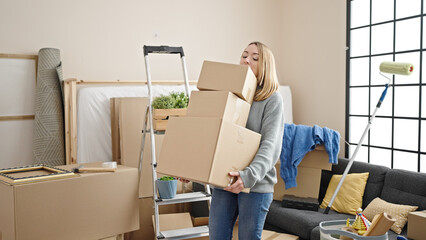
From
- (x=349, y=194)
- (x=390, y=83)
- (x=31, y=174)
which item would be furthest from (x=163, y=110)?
(x=390, y=83)

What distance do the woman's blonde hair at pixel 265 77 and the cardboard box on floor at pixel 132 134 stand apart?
1.57 meters

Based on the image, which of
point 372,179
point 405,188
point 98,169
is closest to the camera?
point 98,169

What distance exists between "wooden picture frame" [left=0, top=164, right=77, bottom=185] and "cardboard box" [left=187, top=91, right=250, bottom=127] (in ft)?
3.41

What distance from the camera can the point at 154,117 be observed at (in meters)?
3.08

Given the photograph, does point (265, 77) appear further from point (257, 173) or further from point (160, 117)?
point (160, 117)

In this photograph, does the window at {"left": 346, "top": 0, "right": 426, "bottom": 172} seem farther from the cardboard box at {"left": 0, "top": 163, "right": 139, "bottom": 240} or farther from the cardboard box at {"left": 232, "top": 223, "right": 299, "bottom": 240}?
the cardboard box at {"left": 0, "top": 163, "right": 139, "bottom": 240}

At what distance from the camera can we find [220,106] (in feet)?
6.12

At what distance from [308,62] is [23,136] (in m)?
2.63

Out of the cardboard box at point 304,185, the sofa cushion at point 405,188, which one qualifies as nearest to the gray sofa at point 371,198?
the sofa cushion at point 405,188

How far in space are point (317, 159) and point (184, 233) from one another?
1278mm

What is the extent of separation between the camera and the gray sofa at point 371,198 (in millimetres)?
2939

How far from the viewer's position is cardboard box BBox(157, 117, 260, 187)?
176 centimetres

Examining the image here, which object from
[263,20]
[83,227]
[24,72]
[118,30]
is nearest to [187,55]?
[118,30]

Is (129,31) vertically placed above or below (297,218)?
above
